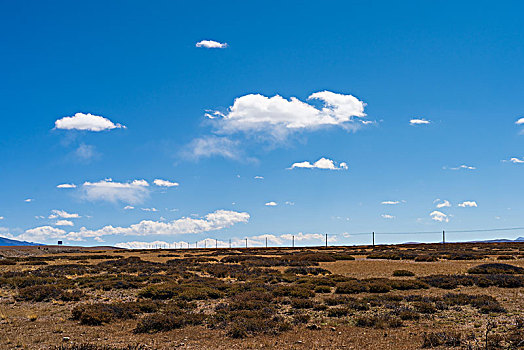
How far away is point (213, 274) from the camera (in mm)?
36312

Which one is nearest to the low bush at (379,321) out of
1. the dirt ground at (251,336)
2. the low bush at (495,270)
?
the dirt ground at (251,336)

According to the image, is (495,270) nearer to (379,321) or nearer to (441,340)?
(379,321)

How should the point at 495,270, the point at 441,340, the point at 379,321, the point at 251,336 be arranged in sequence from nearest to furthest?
the point at 441,340 → the point at 251,336 → the point at 379,321 → the point at 495,270

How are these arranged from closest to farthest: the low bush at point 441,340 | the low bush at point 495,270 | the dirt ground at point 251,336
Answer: the low bush at point 441,340 → the dirt ground at point 251,336 → the low bush at point 495,270

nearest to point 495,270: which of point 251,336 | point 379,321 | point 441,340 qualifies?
point 379,321

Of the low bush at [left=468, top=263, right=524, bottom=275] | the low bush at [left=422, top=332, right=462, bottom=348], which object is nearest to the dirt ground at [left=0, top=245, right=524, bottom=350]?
the low bush at [left=422, top=332, right=462, bottom=348]

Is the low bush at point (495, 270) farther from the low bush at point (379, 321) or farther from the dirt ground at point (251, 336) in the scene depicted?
the low bush at point (379, 321)

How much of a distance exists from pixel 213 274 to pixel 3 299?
1667 cm

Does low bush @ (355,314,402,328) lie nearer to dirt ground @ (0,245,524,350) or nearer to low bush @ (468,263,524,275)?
dirt ground @ (0,245,524,350)

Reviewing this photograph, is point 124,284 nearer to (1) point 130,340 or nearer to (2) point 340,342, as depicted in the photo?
(1) point 130,340

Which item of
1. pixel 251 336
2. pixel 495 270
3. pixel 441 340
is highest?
pixel 441 340

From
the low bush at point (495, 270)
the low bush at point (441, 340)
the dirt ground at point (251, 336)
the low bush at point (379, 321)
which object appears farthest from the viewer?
the low bush at point (495, 270)

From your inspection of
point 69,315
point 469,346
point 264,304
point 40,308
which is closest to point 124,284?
point 40,308

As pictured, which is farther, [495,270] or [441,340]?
[495,270]
